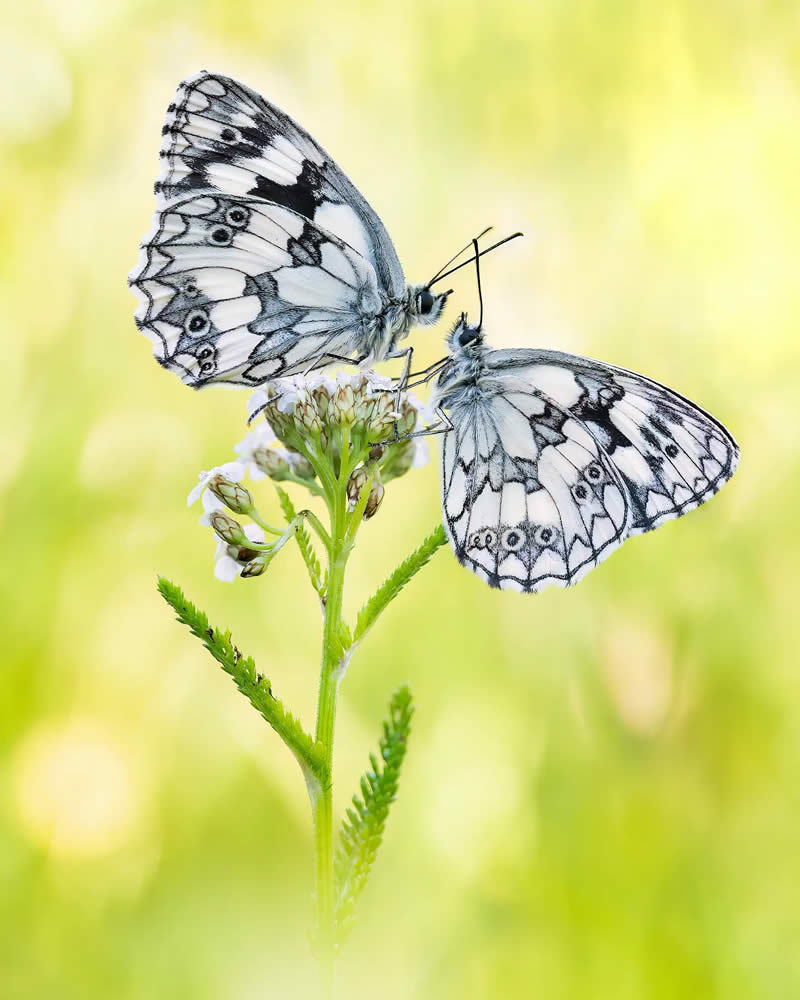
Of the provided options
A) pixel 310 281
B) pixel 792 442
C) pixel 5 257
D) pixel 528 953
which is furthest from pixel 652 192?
pixel 528 953

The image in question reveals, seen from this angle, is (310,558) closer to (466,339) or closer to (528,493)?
(528,493)

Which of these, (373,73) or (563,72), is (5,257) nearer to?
(373,73)

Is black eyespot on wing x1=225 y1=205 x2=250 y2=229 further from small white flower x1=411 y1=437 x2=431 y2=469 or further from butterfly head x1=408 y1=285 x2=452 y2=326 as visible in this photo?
small white flower x1=411 y1=437 x2=431 y2=469

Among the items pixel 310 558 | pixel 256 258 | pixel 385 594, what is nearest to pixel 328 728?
pixel 385 594

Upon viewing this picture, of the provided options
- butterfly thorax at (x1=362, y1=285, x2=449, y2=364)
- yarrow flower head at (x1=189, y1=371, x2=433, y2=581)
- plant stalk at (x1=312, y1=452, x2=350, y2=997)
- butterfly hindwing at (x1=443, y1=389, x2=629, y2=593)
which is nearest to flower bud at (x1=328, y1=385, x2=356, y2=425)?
yarrow flower head at (x1=189, y1=371, x2=433, y2=581)

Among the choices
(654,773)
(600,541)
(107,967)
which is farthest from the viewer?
(654,773)

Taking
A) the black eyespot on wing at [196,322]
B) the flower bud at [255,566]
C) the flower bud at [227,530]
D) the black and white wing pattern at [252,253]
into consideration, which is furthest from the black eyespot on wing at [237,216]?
the flower bud at [255,566]

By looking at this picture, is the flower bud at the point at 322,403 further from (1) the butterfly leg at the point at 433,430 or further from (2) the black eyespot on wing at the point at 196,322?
(2) the black eyespot on wing at the point at 196,322
